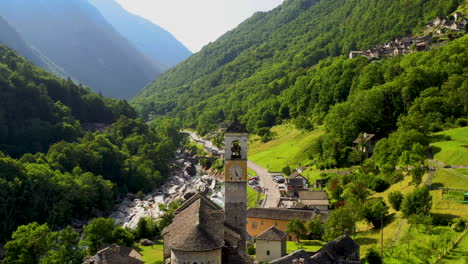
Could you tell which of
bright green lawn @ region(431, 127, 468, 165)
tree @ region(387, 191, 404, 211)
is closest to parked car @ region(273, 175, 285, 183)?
bright green lawn @ region(431, 127, 468, 165)

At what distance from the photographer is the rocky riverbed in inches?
2983

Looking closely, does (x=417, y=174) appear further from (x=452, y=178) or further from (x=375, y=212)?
(x=375, y=212)

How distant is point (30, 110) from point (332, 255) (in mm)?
93129

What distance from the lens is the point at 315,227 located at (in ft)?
172

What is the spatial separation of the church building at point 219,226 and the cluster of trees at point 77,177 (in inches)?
1661

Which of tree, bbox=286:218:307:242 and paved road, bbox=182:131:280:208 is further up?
paved road, bbox=182:131:280:208

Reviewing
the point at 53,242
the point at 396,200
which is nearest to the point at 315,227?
the point at 396,200

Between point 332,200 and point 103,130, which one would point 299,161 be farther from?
point 103,130

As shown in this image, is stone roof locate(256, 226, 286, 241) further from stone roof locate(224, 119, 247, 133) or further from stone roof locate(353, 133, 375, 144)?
stone roof locate(353, 133, 375, 144)

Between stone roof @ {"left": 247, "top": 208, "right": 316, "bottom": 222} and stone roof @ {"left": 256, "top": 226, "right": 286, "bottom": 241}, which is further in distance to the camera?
stone roof @ {"left": 247, "top": 208, "right": 316, "bottom": 222}

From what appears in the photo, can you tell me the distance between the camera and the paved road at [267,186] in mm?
77000

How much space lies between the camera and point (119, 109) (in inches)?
6058

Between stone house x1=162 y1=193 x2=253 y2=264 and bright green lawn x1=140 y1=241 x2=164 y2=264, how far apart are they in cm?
1172

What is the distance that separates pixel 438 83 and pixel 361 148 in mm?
22646
